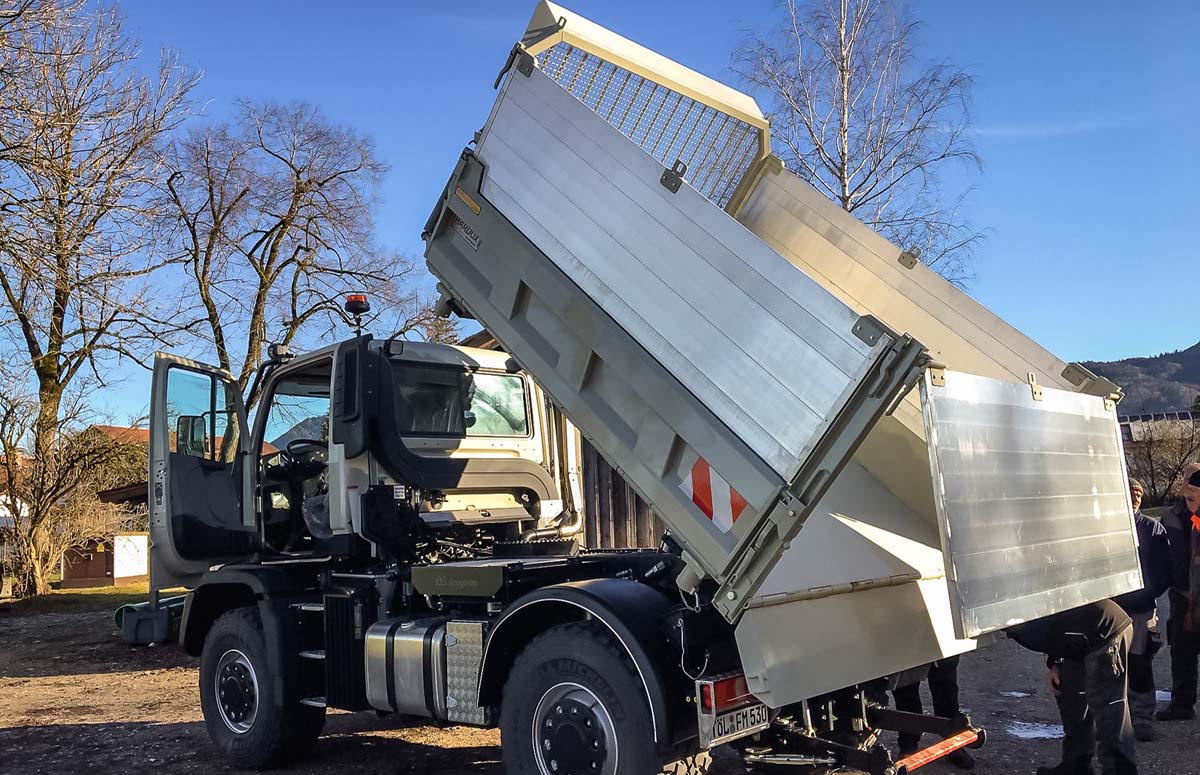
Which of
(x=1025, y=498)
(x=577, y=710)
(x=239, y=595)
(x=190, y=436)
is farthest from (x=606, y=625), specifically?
(x=190, y=436)

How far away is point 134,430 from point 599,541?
45.2ft

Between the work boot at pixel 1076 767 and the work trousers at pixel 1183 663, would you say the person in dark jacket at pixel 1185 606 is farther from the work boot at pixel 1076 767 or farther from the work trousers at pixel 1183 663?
the work boot at pixel 1076 767

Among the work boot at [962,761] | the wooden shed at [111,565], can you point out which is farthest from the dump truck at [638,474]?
the wooden shed at [111,565]

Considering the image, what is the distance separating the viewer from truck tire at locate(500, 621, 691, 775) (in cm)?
377

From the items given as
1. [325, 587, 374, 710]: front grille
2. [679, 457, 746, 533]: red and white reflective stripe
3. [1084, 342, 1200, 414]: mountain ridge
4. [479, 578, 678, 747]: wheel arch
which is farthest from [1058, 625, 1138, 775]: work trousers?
[1084, 342, 1200, 414]: mountain ridge

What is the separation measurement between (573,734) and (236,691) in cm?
303

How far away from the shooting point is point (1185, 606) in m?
6.71

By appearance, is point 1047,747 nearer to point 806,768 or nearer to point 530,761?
point 806,768

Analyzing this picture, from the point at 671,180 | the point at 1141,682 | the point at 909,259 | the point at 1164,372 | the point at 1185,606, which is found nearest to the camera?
the point at 671,180

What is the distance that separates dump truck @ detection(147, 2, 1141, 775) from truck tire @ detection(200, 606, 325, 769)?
0.02 meters

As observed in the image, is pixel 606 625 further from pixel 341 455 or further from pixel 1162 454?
pixel 1162 454

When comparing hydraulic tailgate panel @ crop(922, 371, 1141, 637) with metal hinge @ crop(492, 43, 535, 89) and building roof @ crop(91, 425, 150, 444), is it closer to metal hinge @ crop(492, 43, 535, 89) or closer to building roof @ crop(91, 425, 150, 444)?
metal hinge @ crop(492, 43, 535, 89)

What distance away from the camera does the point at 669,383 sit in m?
3.70

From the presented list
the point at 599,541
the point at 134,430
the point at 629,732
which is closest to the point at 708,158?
the point at 629,732
